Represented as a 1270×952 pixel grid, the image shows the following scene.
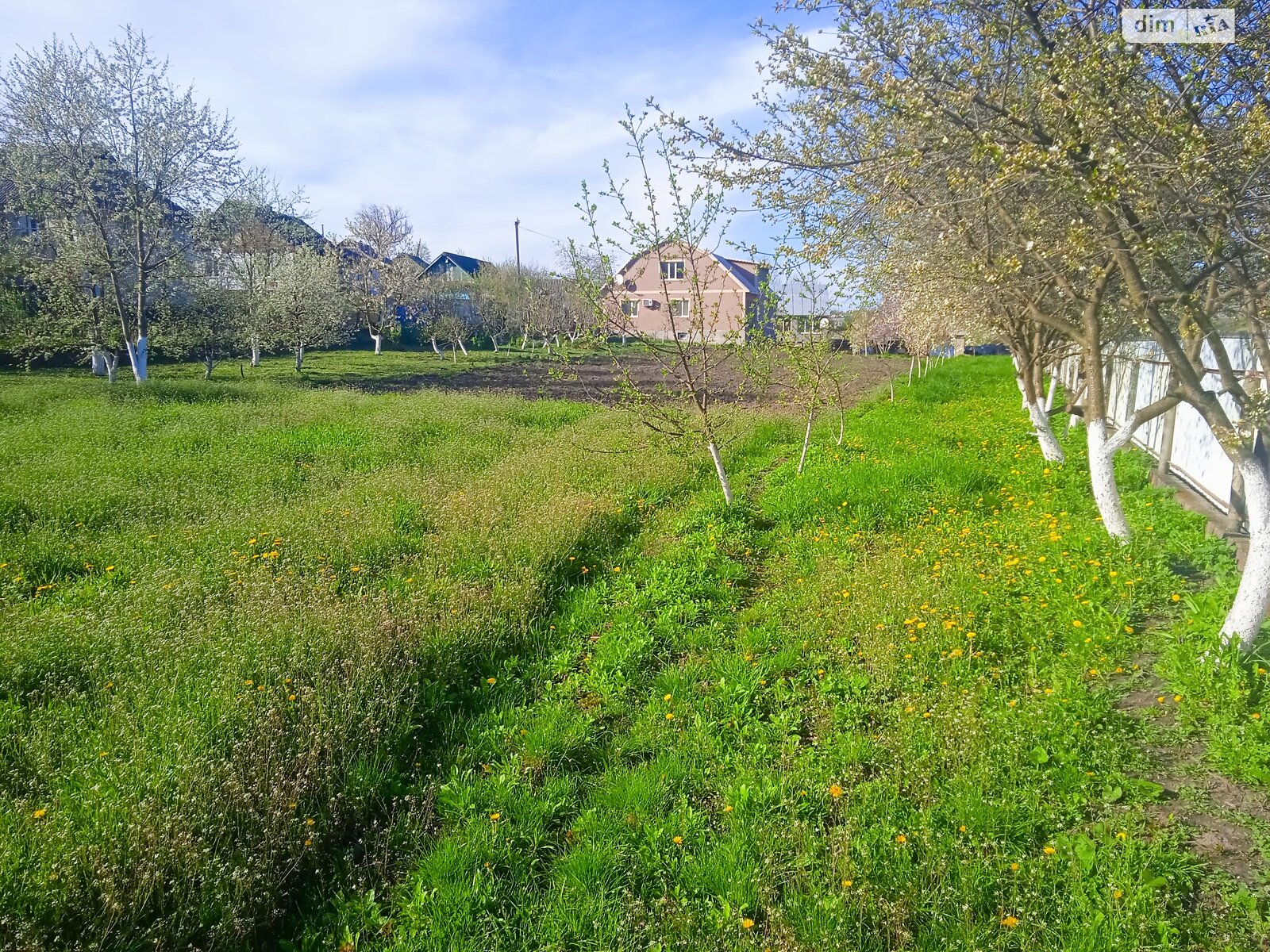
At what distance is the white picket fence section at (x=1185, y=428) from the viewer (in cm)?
743

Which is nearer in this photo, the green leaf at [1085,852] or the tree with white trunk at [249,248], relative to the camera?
the green leaf at [1085,852]

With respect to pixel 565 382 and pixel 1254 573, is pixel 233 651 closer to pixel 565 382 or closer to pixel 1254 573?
pixel 1254 573

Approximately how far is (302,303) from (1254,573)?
29.0 m

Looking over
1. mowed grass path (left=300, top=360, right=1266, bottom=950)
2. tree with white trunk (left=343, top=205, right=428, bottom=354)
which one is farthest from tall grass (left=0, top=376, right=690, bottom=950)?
tree with white trunk (left=343, top=205, right=428, bottom=354)

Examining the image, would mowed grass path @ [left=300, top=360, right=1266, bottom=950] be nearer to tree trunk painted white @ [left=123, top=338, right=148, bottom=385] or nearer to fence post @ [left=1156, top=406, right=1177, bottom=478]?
fence post @ [left=1156, top=406, right=1177, bottom=478]

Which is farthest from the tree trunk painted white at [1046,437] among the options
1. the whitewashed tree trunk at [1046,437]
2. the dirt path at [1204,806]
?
the dirt path at [1204,806]

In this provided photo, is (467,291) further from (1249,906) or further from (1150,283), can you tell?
(1249,906)

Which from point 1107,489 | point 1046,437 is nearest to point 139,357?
point 1046,437

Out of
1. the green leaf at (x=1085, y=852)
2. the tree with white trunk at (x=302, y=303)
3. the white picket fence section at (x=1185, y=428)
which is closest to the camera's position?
the green leaf at (x=1085, y=852)

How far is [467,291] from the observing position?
46.9 meters

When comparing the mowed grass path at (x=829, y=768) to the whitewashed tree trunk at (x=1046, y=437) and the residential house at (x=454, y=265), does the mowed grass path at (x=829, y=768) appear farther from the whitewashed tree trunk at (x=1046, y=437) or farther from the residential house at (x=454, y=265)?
the residential house at (x=454, y=265)

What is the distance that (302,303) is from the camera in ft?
86.1

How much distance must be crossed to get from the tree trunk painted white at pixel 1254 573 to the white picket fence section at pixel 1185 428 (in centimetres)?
175

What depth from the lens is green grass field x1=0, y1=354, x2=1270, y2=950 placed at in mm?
2711
